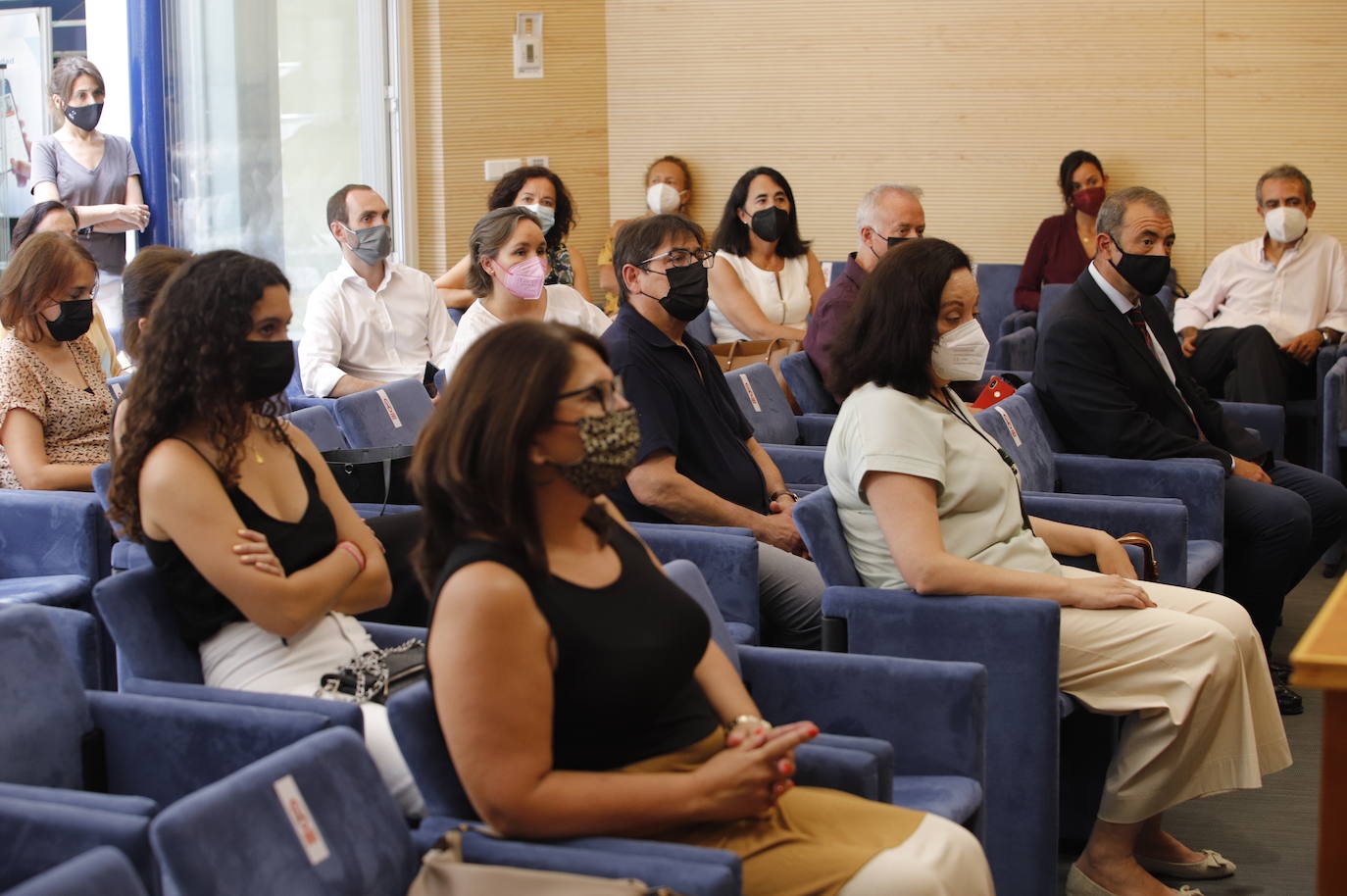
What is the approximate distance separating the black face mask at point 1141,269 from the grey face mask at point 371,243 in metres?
2.62

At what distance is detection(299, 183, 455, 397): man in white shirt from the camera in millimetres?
5414

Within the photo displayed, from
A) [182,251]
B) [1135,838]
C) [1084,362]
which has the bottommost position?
[1135,838]

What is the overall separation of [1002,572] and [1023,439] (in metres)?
1.21

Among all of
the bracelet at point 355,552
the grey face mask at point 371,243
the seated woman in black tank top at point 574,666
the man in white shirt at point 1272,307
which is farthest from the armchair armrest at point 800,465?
the man in white shirt at point 1272,307

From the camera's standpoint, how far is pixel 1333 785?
192cm

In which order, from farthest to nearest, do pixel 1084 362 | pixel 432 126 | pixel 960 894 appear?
pixel 432 126, pixel 1084 362, pixel 960 894

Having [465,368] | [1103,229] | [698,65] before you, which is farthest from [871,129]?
[465,368]

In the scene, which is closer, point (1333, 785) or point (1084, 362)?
point (1333, 785)

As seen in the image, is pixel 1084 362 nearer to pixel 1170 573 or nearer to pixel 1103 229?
pixel 1103 229

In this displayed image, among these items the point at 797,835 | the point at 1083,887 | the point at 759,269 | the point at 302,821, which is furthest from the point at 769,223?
the point at 302,821

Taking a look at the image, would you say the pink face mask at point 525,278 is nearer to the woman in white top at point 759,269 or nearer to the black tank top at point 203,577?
the woman in white top at point 759,269

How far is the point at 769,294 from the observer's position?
6.43 metres

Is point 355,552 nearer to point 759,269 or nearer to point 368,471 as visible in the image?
point 368,471

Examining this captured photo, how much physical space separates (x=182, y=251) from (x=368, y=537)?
1566mm
